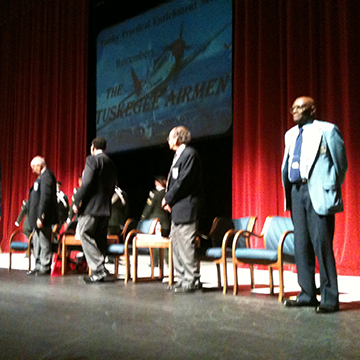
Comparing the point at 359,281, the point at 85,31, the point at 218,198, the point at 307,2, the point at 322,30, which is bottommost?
the point at 359,281

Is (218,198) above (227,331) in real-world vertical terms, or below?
above

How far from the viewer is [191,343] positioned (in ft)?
6.35

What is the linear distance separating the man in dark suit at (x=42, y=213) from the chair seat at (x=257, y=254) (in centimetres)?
224

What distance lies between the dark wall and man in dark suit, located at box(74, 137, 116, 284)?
7.62ft

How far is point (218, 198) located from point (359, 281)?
2519mm

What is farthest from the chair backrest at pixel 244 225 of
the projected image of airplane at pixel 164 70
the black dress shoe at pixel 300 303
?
the projected image of airplane at pixel 164 70

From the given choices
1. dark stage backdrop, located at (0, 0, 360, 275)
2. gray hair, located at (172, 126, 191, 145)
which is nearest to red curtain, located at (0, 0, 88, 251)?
dark stage backdrop, located at (0, 0, 360, 275)

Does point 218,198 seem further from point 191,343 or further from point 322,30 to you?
point 191,343

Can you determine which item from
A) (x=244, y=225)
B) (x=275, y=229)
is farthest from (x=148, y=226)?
(x=275, y=229)

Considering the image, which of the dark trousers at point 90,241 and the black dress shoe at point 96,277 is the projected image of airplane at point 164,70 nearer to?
the dark trousers at point 90,241

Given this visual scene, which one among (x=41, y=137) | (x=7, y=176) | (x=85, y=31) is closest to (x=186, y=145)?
(x=85, y=31)

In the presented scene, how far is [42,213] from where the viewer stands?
4684 millimetres

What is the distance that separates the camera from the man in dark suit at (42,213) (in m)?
4.71

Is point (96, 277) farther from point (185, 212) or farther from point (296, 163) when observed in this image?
point (296, 163)
